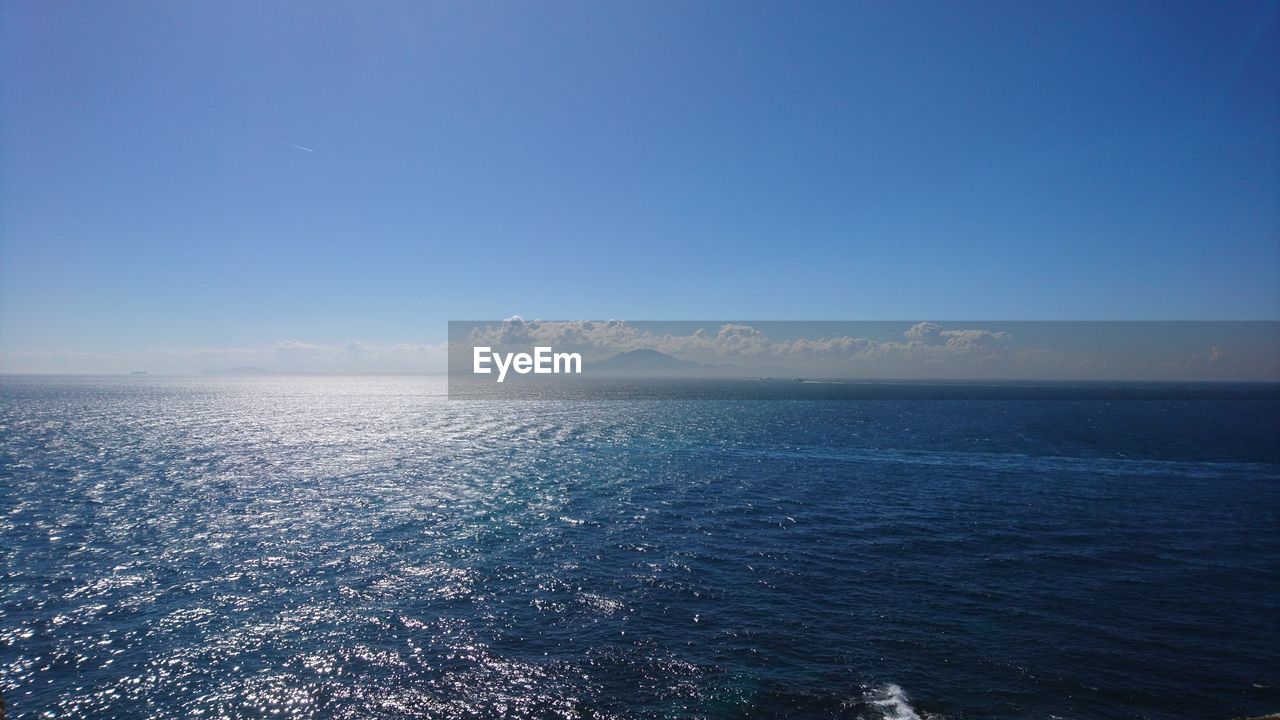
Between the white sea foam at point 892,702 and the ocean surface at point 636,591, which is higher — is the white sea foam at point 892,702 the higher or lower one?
the lower one

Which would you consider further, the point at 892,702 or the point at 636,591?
the point at 636,591

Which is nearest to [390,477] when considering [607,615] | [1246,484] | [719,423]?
[607,615]

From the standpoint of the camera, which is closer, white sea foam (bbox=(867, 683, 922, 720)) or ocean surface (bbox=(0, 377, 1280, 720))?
white sea foam (bbox=(867, 683, 922, 720))

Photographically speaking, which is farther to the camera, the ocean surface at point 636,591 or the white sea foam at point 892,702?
the ocean surface at point 636,591

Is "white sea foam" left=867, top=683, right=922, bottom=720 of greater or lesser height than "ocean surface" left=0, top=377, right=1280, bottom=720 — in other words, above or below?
below
